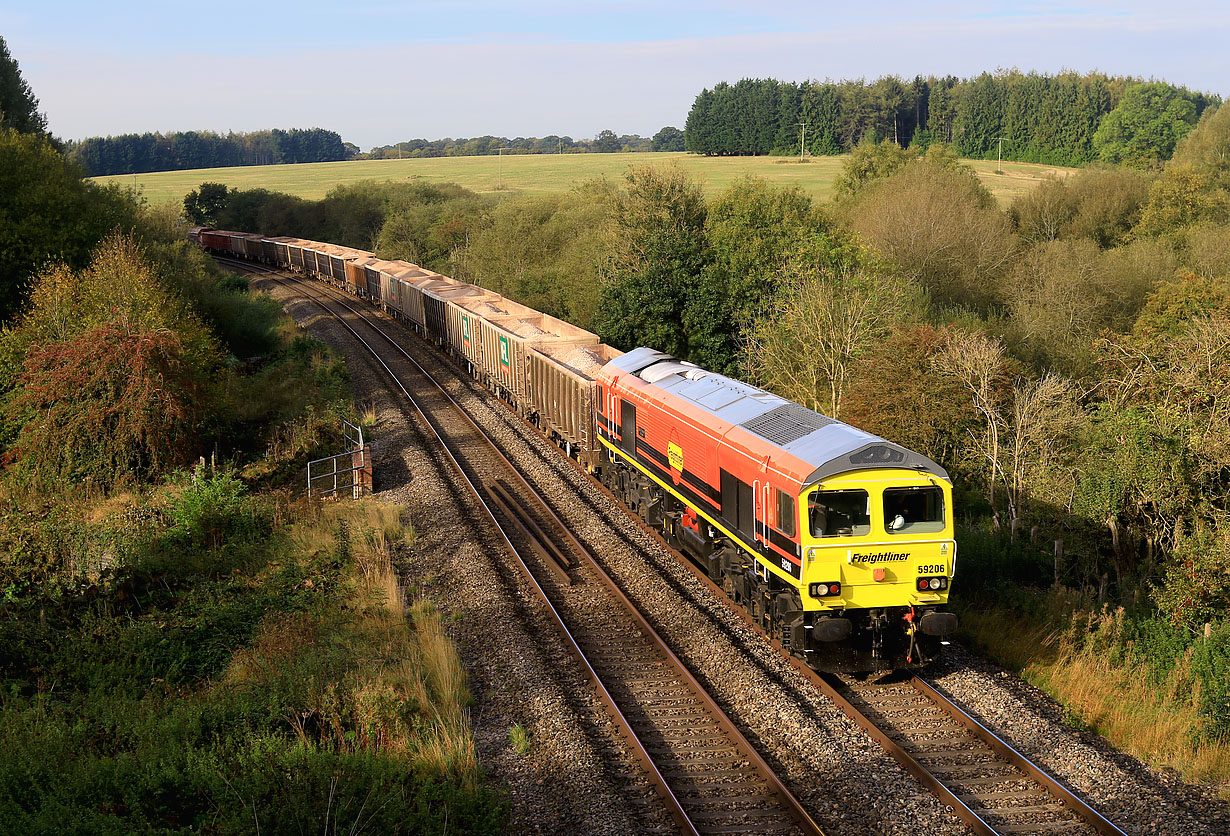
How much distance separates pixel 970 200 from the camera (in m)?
53.3

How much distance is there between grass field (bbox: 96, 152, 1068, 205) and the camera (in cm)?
9650

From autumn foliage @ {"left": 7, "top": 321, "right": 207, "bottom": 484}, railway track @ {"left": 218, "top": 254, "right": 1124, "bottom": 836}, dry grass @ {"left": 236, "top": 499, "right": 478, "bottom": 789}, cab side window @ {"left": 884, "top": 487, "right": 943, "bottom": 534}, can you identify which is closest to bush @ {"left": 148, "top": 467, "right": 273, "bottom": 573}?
dry grass @ {"left": 236, "top": 499, "right": 478, "bottom": 789}

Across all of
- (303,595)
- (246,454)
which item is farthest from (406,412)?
(303,595)

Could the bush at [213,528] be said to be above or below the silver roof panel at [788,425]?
below

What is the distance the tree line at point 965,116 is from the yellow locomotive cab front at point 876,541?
9230cm

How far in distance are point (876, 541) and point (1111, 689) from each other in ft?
13.6

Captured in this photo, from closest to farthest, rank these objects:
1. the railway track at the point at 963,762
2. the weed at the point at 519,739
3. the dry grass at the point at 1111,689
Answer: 1. the railway track at the point at 963,762
2. the dry grass at the point at 1111,689
3. the weed at the point at 519,739

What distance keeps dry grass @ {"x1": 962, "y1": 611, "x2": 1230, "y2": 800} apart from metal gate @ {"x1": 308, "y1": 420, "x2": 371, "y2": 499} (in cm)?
1561

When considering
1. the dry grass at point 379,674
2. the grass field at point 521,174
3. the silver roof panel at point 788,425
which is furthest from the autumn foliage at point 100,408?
the grass field at point 521,174

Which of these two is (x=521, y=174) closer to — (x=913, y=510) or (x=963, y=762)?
(x=913, y=510)

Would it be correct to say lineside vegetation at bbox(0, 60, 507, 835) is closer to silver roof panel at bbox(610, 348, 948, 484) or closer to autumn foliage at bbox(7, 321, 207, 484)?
autumn foliage at bbox(7, 321, 207, 484)

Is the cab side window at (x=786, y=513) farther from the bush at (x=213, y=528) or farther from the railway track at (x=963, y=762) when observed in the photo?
the bush at (x=213, y=528)

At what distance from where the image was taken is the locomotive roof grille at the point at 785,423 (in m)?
14.1

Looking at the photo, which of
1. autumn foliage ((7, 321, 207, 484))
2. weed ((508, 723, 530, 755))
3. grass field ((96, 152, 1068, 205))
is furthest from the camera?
grass field ((96, 152, 1068, 205))
